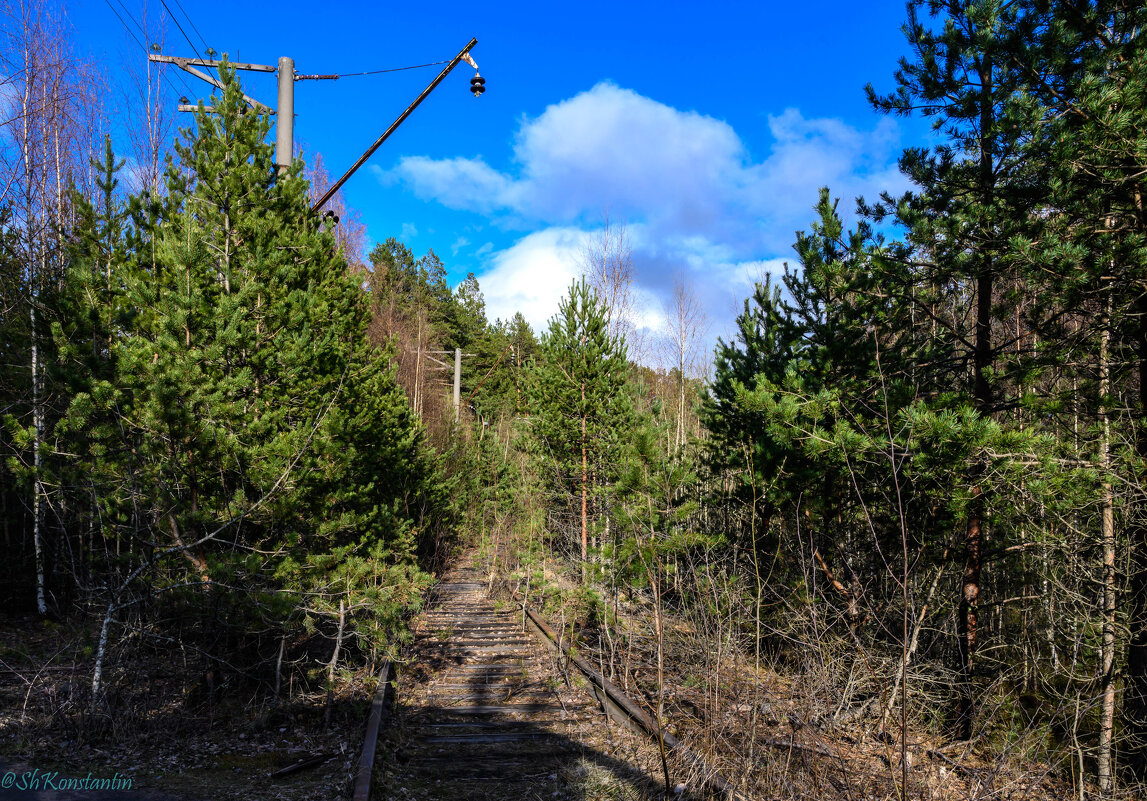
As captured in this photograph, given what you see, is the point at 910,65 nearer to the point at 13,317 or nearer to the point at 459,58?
the point at 459,58

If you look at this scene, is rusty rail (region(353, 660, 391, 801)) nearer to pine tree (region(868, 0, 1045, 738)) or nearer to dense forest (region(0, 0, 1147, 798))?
dense forest (region(0, 0, 1147, 798))

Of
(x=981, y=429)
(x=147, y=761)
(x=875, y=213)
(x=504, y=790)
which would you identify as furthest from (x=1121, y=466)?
(x=147, y=761)

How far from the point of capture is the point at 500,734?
7.03m

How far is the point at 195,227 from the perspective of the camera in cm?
705

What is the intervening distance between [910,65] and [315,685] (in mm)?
10748

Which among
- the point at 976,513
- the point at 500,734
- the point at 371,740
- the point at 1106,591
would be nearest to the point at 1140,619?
the point at 1106,591

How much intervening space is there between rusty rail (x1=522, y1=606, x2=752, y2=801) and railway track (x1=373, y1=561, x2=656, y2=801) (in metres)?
0.18

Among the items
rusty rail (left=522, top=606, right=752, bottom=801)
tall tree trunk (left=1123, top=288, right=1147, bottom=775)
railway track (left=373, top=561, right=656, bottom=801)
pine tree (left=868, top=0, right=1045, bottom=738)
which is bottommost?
railway track (left=373, top=561, right=656, bottom=801)
